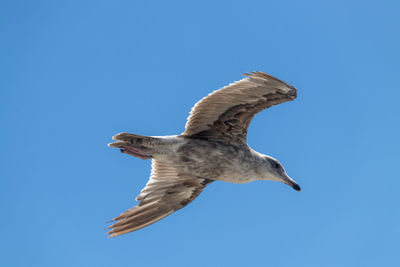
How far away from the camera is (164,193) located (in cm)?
1123

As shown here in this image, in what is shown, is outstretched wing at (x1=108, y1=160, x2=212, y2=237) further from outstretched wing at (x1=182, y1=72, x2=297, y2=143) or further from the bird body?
outstretched wing at (x1=182, y1=72, x2=297, y2=143)

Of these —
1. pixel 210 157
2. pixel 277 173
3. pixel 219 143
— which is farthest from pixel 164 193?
pixel 277 173

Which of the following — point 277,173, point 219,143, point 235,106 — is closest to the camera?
point 235,106

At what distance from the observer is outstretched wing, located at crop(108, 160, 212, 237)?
1100 cm

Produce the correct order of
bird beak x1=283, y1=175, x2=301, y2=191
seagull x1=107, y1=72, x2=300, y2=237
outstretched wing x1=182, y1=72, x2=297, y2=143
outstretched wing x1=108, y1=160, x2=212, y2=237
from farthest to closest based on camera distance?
outstretched wing x1=108, y1=160, x2=212, y2=237
bird beak x1=283, y1=175, x2=301, y2=191
seagull x1=107, y1=72, x2=300, y2=237
outstretched wing x1=182, y1=72, x2=297, y2=143

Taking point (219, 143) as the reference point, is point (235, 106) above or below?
above

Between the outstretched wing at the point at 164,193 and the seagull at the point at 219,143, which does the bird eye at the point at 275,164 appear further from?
the outstretched wing at the point at 164,193

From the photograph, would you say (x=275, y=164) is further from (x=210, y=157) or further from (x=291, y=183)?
(x=210, y=157)

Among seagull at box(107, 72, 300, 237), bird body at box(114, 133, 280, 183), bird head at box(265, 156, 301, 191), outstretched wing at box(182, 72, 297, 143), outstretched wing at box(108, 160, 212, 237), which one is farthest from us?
outstretched wing at box(108, 160, 212, 237)

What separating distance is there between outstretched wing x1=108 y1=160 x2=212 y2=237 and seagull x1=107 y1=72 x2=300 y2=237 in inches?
1.2

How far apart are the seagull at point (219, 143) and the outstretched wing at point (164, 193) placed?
30mm

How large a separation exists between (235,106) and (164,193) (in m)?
2.58

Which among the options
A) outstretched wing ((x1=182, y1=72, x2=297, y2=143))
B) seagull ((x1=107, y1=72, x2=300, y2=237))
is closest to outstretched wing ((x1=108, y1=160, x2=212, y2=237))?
seagull ((x1=107, y1=72, x2=300, y2=237))

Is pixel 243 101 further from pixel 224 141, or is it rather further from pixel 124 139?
pixel 124 139
